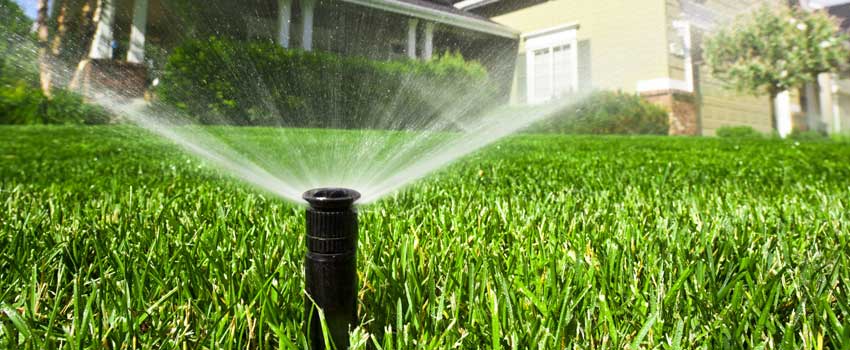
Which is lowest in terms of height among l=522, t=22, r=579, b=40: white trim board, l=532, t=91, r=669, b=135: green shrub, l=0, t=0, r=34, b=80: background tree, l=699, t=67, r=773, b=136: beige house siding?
l=0, t=0, r=34, b=80: background tree

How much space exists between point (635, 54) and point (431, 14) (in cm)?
585

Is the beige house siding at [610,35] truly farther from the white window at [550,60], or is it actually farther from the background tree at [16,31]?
the background tree at [16,31]

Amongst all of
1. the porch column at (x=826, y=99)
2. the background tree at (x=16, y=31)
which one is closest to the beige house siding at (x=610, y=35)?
the porch column at (x=826, y=99)

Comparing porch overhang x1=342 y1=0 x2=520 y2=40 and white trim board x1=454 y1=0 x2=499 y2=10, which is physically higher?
white trim board x1=454 y1=0 x2=499 y2=10

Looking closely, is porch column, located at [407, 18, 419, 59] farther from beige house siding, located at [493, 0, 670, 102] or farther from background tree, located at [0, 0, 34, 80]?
background tree, located at [0, 0, 34, 80]

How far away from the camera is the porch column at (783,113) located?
1670 cm

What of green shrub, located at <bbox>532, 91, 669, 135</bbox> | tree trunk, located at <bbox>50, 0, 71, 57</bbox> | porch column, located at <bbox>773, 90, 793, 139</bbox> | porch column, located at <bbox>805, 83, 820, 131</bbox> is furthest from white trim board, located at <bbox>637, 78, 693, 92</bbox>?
tree trunk, located at <bbox>50, 0, 71, 57</bbox>

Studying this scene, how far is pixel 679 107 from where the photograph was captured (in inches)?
517

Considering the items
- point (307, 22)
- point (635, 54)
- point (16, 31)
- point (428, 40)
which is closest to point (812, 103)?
point (635, 54)

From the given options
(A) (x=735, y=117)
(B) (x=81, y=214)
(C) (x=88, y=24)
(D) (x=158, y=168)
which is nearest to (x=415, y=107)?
(D) (x=158, y=168)

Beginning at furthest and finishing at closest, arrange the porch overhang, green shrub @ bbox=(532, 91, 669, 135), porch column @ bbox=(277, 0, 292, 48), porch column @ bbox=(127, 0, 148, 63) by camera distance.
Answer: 1. green shrub @ bbox=(532, 91, 669, 135)
2. the porch overhang
3. porch column @ bbox=(277, 0, 292, 48)
4. porch column @ bbox=(127, 0, 148, 63)

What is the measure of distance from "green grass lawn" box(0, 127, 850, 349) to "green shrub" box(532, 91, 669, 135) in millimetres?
10284

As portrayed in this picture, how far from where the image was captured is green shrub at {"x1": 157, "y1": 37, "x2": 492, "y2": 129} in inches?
153

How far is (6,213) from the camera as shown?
1798 millimetres
